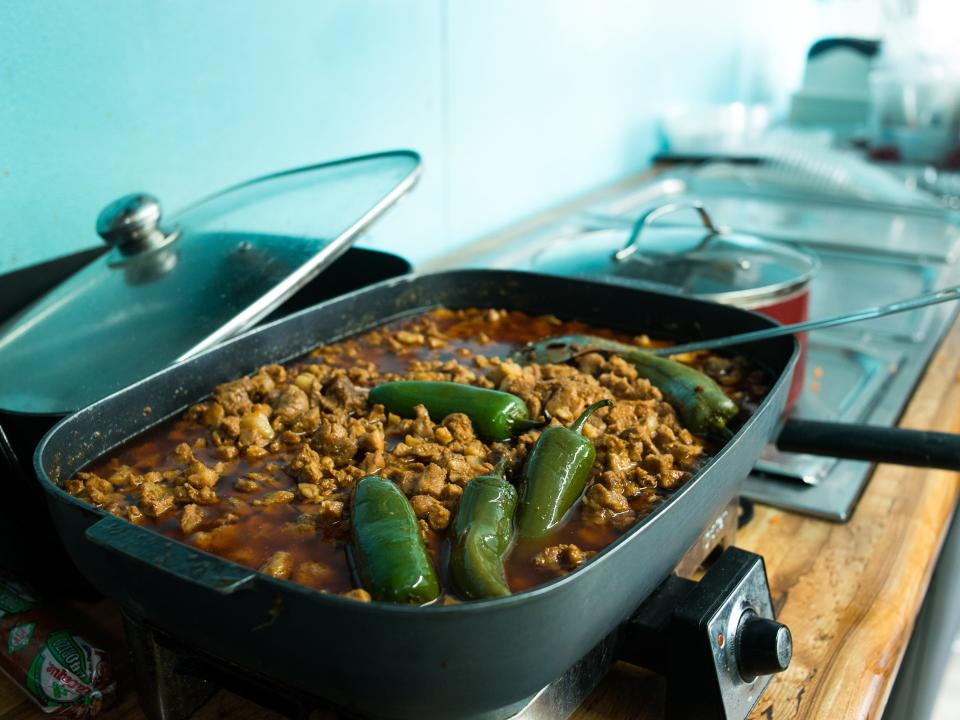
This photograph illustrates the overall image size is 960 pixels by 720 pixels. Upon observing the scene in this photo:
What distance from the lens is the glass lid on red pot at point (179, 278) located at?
97 centimetres

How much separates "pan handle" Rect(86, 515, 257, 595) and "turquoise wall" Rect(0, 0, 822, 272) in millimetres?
719

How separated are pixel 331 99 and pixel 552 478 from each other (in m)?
1.11

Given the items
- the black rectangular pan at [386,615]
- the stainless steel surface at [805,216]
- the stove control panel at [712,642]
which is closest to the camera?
the black rectangular pan at [386,615]

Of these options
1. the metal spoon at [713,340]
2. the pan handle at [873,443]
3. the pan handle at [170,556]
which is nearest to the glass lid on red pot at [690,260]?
the metal spoon at [713,340]

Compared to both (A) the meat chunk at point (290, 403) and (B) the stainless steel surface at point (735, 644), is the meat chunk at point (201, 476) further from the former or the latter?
(B) the stainless steel surface at point (735, 644)

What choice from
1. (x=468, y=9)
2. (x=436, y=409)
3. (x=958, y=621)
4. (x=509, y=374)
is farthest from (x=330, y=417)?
(x=468, y=9)

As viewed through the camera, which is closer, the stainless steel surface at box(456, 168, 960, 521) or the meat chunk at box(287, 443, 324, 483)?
the meat chunk at box(287, 443, 324, 483)

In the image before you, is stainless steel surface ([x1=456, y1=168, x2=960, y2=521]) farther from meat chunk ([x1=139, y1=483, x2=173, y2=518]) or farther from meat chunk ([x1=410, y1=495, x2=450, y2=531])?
meat chunk ([x1=139, y1=483, x2=173, y2=518])

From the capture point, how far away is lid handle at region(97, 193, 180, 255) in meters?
1.09

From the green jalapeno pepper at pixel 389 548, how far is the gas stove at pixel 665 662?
118 mm

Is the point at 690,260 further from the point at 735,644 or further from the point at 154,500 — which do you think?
the point at 154,500

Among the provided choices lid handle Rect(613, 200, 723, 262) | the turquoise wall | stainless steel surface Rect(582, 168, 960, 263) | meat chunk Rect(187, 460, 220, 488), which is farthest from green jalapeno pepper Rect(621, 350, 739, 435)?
stainless steel surface Rect(582, 168, 960, 263)

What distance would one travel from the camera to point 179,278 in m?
1.11

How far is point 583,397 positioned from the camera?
0.98 m
